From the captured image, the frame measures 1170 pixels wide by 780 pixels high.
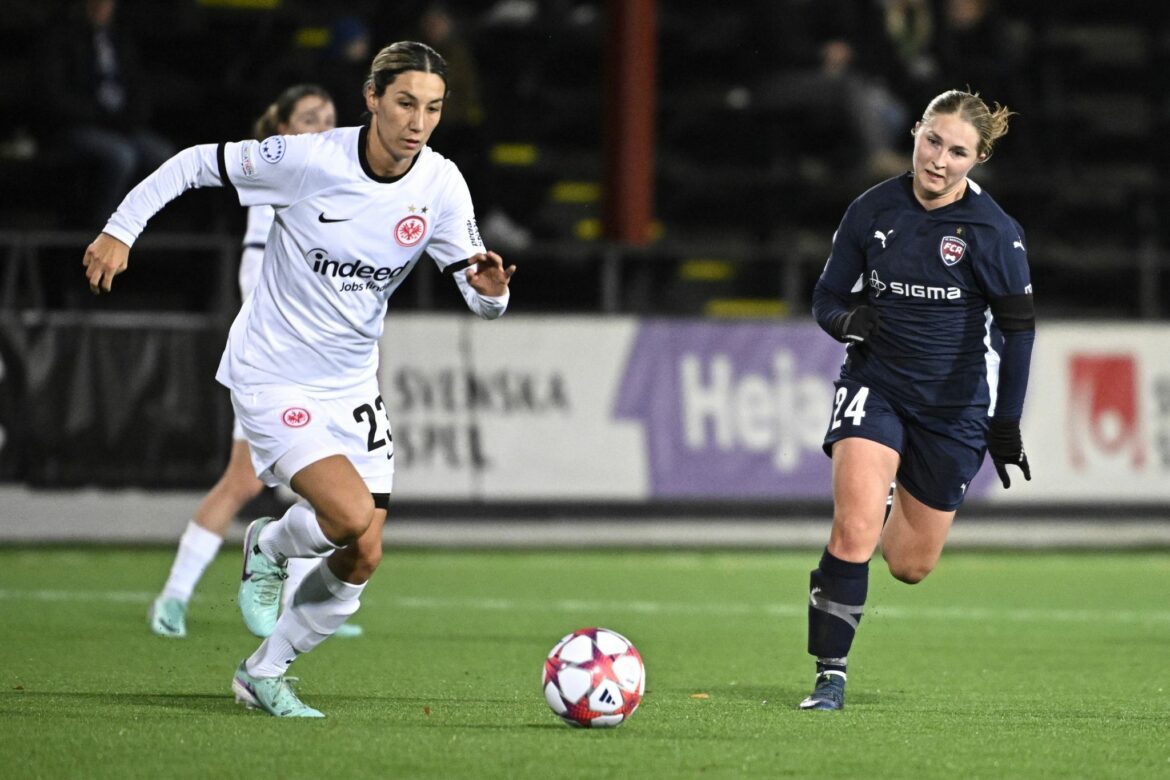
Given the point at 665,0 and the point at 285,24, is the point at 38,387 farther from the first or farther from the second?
the point at 665,0

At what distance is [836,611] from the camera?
6.40 meters

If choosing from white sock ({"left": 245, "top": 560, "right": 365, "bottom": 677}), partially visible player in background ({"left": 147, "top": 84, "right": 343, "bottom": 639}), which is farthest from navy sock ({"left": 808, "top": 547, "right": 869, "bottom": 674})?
partially visible player in background ({"left": 147, "top": 84, "right": 343, "bottom": 639})

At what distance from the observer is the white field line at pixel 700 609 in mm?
9930

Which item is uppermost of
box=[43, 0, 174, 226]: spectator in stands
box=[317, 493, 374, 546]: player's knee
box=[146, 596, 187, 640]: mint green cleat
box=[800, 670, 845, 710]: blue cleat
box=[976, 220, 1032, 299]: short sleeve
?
box=[43, 0, 174, 226]: spectator in stands

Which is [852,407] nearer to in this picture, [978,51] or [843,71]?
[843,71]

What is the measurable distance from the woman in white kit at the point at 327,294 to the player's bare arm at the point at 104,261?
51 mm

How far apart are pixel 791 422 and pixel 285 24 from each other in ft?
17.8

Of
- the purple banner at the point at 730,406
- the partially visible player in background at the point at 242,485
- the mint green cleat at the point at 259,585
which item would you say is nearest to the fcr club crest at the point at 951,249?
the mint green cleat at the point at 259,585

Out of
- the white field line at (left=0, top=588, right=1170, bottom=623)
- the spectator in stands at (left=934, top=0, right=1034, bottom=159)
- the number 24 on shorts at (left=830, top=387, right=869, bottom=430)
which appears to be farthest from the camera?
the spectator in stands at (left=934, top=0, right=1034, bottom=159)

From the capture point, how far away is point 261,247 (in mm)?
8242

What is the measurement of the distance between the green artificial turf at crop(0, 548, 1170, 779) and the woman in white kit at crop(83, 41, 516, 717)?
1.71 ft

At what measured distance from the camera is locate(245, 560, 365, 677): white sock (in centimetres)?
597

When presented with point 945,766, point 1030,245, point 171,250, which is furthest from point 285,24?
point 945,766

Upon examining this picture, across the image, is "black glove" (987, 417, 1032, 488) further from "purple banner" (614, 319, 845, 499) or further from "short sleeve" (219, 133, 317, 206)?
"purple banner" (614, 319, 845, 499)
